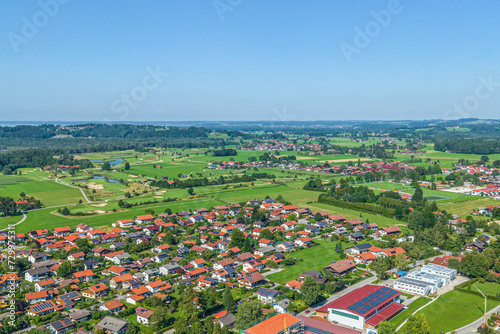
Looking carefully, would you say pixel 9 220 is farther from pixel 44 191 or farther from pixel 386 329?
pixel 386 329

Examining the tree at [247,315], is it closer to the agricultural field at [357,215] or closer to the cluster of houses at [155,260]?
the cluster of houses at [155,260]

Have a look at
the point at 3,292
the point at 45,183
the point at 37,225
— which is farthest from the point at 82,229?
the point at 45,183

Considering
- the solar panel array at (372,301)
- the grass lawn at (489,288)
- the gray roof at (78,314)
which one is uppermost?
the solar panel array at (372,301)

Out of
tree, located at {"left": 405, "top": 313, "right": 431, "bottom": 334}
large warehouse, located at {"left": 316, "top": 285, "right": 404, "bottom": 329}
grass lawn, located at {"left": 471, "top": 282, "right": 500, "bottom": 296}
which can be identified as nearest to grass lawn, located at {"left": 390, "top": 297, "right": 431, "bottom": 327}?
large warehouse, located at {"left": 316, "top": 285, "right": 404, "bottom": 329}

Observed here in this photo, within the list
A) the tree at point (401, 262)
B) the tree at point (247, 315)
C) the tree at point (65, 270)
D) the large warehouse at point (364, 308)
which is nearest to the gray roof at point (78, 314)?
the tree at point (65, 270)

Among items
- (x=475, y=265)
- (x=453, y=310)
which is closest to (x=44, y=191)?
(x=453, y=310)

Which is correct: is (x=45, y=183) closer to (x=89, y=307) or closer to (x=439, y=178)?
(x=89, y=307)

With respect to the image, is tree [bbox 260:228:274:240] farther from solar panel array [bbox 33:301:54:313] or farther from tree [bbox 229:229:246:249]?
solar panel array [bbox 33:301:54:313]
